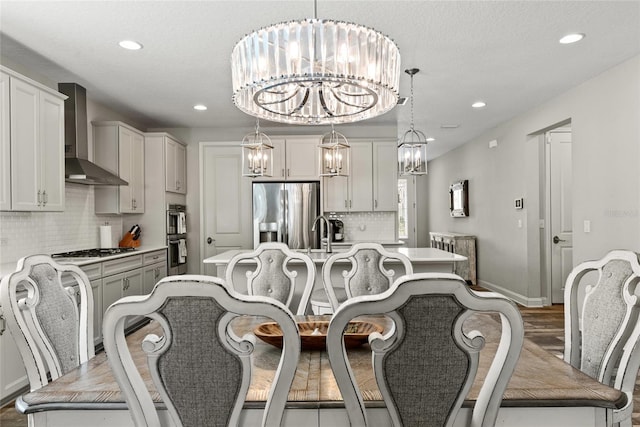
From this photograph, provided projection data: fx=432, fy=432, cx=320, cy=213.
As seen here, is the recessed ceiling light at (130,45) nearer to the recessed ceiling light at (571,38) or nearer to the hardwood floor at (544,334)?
the hardwood floor at (544,334)

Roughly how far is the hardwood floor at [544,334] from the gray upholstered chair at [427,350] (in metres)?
2.06

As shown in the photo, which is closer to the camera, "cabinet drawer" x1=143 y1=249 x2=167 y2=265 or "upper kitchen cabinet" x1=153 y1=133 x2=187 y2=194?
"cabinet drawer" x1=143 y1=249 x2=167 y2=265

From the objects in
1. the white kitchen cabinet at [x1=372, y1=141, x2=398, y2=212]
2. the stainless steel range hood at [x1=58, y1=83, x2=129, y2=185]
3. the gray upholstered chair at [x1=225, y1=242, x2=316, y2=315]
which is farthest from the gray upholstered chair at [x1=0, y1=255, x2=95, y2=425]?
the white kitchen cabinet at [x1=372, y1=141, x2=398, y2=212]

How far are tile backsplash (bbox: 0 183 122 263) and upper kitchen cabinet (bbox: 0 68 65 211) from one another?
326 mm

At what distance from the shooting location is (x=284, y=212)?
5559mm

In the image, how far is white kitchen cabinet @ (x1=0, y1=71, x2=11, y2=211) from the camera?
2922 mm

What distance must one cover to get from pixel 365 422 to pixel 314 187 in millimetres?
4689

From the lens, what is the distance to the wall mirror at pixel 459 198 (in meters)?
7.75

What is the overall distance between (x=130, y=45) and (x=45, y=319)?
7.66ft

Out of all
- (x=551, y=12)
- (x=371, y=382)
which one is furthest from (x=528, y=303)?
(x=371, y=382)

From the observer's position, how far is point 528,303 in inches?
220

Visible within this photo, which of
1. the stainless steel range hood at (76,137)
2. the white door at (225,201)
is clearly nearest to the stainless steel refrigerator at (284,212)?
the white door at (225,201)

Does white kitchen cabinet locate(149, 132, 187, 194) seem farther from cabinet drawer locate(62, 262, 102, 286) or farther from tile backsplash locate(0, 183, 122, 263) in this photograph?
cabinet drawer locate(62, 262, 102, 286)

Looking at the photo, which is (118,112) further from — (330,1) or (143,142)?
(330,1)
